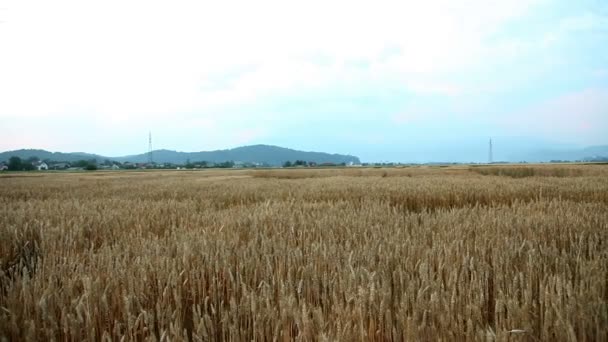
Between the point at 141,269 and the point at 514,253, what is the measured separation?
2.62 meters

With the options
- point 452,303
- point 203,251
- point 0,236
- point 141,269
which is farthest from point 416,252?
point 0,236

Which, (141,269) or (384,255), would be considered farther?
(384,255)

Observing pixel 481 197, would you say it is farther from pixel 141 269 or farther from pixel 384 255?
pixel 141 269

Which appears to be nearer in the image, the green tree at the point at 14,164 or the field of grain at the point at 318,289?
the field of grain at the point at 318,289

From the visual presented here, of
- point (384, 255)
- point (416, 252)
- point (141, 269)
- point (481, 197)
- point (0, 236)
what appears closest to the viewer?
point (141, 269)

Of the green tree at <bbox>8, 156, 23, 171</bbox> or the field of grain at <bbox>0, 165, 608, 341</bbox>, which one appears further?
the green tree at <bbox>8, 156, 23, 171</bbox>

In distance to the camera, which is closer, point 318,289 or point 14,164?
point 318,289

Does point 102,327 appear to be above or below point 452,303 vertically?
below

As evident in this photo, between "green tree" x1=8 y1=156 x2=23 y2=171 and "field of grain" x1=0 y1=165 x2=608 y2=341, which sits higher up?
"green tree" x1=8 y1=156 x2=23 y2=171

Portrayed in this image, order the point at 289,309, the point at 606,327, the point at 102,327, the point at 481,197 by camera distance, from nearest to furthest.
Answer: the point at 606,327, the point at 289,309, the point at 102,327, the point at 481,197

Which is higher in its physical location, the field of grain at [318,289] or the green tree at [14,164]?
the green tree at [14,164]

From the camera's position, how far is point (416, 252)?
2850 millimetres

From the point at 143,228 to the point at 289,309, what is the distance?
3.65 metres

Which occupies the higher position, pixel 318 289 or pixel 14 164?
pixel 14 164
